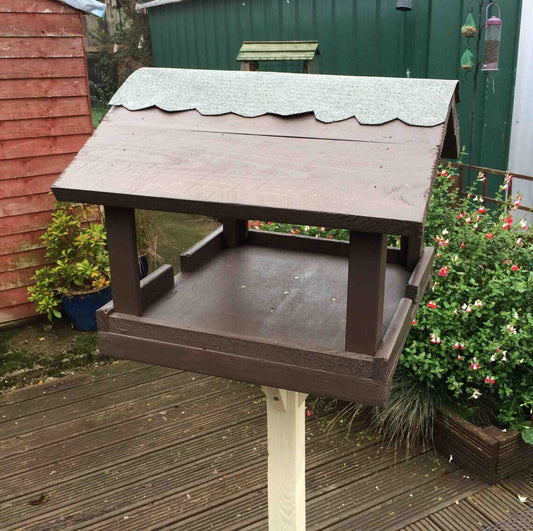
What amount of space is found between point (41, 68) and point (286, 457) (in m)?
3.85

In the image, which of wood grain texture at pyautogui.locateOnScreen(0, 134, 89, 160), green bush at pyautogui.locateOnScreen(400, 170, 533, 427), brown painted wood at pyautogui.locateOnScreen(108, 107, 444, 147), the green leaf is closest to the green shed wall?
green bush at pyautogui.locateOnScreen(400, 170, 533, 427)

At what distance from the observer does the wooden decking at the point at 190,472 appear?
2910mm

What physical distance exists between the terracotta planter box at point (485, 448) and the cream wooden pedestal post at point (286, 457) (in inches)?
54.4

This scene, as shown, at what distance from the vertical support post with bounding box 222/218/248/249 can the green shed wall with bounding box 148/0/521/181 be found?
3.24 metres

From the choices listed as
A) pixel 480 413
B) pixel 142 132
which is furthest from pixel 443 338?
pixel 142 132

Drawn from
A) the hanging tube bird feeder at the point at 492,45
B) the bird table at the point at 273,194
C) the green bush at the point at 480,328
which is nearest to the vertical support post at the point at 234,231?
the bird table at the point at 273,194

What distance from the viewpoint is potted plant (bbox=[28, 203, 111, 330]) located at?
4711 millimetres

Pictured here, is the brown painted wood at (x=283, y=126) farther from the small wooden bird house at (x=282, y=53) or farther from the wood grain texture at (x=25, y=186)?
the small wooden bird house at (x=282, y=53)

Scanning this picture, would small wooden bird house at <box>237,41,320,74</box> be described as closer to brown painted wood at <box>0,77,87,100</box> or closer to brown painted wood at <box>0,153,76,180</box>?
brown painted wood at <box>0,77,87,100</box>

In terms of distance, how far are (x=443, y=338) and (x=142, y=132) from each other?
7.52 feet

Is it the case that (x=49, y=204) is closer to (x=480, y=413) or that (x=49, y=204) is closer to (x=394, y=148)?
(x=480, y=413)

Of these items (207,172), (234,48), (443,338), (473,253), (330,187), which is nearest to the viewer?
A: (330,187)

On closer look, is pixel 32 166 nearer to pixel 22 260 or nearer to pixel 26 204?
pixel 26 204

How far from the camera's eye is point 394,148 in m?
1.27
